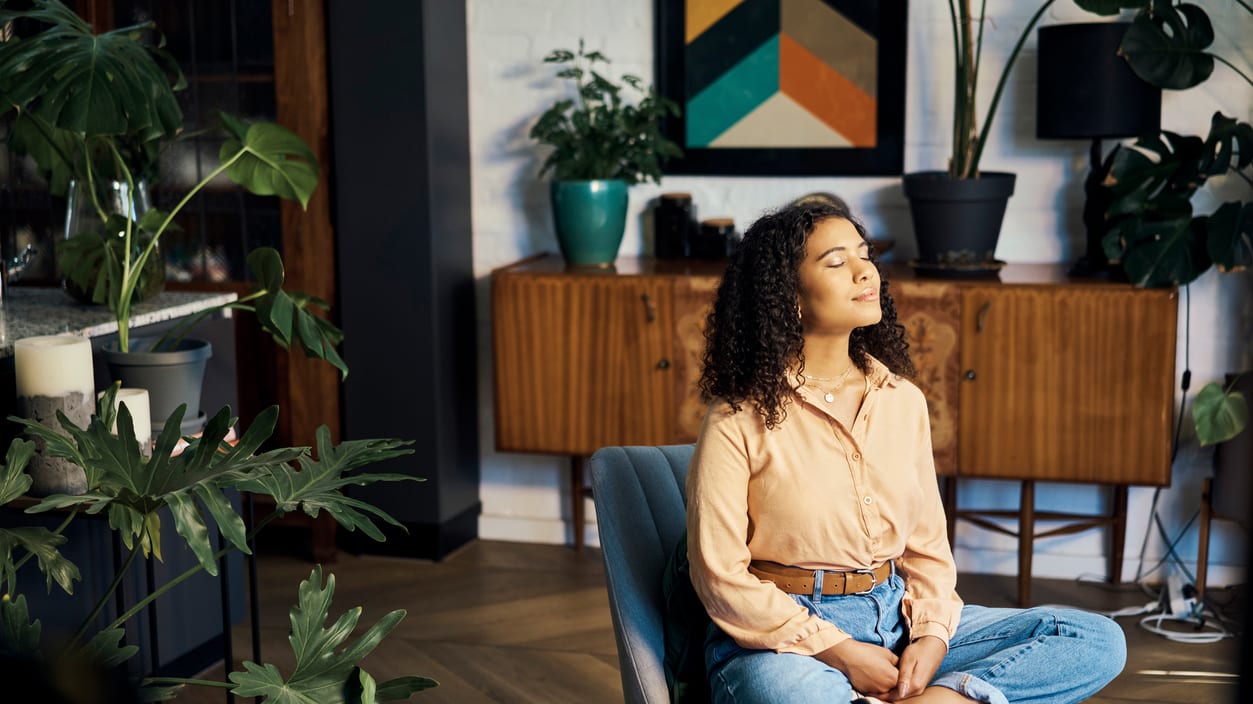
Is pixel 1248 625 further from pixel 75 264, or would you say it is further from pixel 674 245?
pixel 674 245

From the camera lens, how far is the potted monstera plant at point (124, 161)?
Answer: 7.45 ft

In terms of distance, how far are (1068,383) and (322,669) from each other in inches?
89.7

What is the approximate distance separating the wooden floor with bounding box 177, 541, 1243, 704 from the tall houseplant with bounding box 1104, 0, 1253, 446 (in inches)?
24.4

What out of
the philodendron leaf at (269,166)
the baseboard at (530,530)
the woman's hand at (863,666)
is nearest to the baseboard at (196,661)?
the philodendron leaf at (269,166)

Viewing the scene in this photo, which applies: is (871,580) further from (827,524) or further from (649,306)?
(649,306)

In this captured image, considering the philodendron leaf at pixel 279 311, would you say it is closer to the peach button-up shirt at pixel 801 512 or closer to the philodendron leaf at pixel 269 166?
the philodendron leaf at pixel 269 166

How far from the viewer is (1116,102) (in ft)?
10.7

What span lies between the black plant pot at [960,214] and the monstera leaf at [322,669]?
2167 millimetres

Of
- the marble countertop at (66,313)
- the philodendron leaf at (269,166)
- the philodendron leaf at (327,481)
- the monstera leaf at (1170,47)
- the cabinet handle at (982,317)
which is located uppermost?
the monstera leaf at (1170,47)

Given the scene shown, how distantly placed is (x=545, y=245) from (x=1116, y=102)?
174cm

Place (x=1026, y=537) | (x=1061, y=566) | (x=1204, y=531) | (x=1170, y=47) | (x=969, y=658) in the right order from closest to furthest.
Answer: (x=969, y=658) → (x=1170, y=47) → (x=1204, y=531) → (x=1026, y=537) → (x=1061, y=566)

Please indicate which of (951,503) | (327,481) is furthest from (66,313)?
(951,503)

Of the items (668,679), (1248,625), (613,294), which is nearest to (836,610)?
(668,679)

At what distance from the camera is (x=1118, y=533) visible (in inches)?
144
